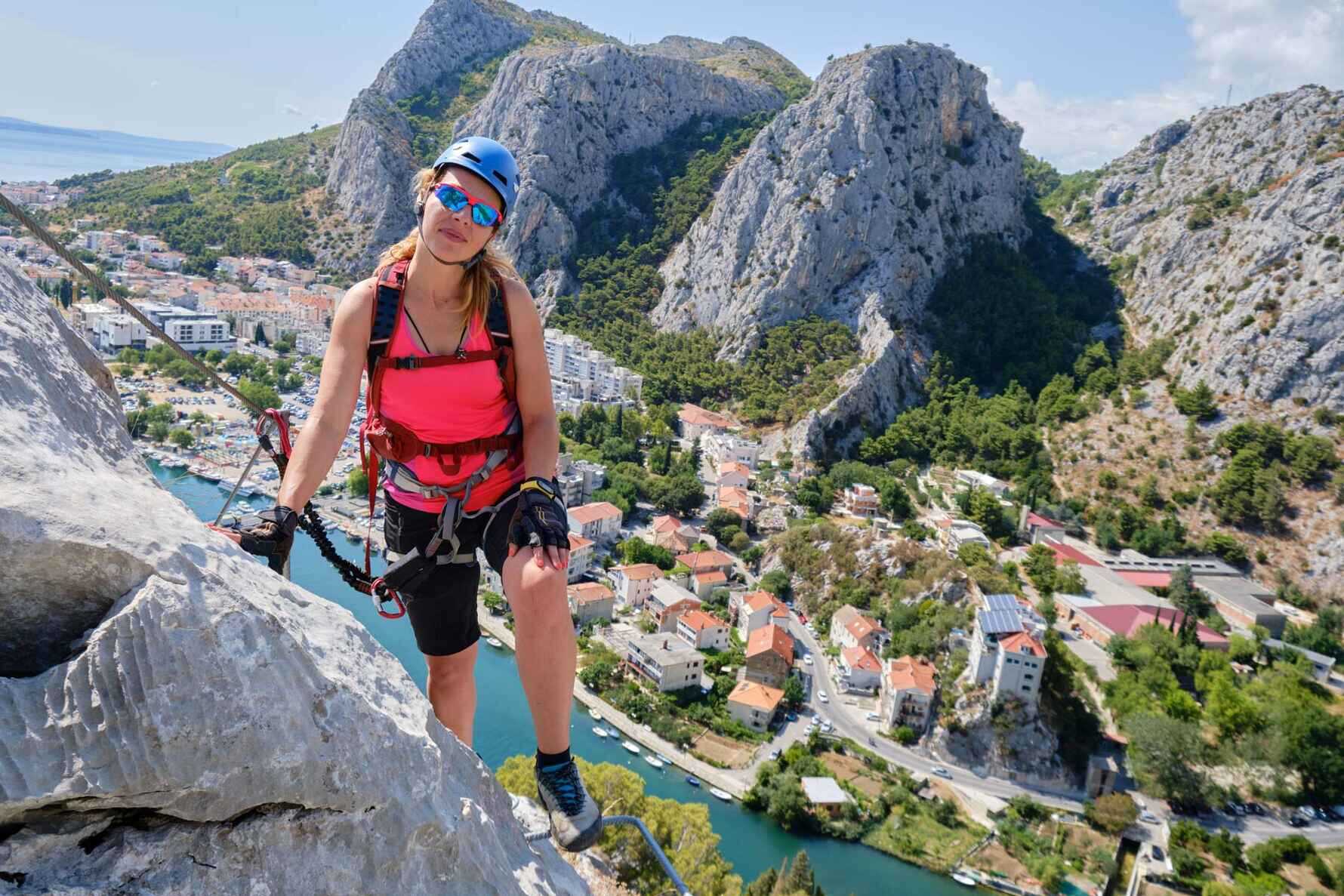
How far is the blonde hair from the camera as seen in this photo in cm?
218

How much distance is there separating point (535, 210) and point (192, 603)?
48554mm

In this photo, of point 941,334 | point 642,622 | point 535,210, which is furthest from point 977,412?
point 535,210

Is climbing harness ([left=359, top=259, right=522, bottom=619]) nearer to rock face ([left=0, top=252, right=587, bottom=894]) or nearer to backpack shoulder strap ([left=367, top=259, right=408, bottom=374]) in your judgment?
backpack shoulder strap ([left=367, top=259, right=408, bottom=374])

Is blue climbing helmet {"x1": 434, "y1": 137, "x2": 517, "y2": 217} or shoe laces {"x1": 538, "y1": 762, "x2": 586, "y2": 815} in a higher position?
blue climbing helmet {"x1": 434, "y1": 137, "x2": 517, "y2": 217}

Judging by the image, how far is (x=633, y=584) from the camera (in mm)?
22406

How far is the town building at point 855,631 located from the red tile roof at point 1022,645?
A: 3.65 metres

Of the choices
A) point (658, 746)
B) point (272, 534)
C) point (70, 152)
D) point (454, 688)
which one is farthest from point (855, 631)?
point (70, 152)

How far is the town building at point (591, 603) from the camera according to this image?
2102 cm

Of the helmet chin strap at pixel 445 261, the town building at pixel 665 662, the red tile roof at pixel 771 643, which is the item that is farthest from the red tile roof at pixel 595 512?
the helmet chin strap at pixel 445 261

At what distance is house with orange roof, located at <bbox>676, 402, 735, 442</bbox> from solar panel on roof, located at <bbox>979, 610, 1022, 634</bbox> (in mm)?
16859

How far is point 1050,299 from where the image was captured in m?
40.5

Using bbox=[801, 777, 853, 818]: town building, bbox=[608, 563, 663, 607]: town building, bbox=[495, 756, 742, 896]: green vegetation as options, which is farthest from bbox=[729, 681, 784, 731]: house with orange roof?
bbox=[495, 756, 742, 896]: green vegetation

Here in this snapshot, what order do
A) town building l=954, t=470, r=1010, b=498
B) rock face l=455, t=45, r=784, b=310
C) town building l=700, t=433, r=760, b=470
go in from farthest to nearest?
1. rock face l=455, t=45, r=784, b=310
2. town building l=700, t=433, r=760, b=470
3. town building l=954, t=470, r=1010, b=498

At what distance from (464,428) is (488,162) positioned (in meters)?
0.72
